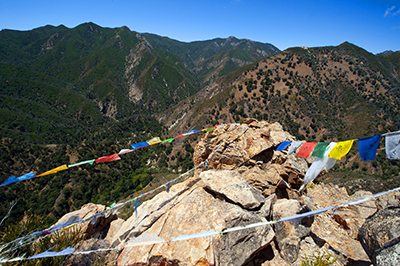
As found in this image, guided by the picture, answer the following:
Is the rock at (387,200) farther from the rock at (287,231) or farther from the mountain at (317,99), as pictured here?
the mountain at (317,99)

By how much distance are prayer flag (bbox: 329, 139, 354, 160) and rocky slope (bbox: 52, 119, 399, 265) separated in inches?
93.4

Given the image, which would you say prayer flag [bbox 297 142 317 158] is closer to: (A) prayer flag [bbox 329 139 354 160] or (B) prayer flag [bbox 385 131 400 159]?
(A) prayer flag [bbox 329 139 354 160]

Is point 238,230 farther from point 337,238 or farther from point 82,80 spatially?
point 82,80

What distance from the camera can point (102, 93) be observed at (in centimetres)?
13162

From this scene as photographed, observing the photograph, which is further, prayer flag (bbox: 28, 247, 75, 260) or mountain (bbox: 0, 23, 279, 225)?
mountain (bbox: 0, 23, 279, 225)

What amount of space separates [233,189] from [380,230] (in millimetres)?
4414

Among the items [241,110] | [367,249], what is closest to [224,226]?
[367,249]

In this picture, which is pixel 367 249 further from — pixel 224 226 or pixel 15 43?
pixel 15 43

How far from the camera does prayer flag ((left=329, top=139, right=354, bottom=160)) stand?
19.3 ft

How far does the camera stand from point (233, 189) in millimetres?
7016

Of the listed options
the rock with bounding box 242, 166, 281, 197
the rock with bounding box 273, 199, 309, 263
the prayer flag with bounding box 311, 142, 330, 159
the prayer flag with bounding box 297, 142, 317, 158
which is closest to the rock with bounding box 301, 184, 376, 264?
the rock with bounding box 273, 199, 309, 263

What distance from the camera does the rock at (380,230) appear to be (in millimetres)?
4496

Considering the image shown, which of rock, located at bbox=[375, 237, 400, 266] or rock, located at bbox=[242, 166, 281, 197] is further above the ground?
rock, located at bbox=[375, 237, 400, 266]

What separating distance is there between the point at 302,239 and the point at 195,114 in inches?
2616
